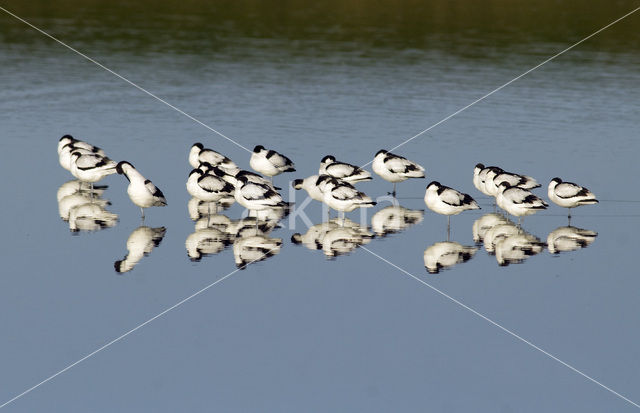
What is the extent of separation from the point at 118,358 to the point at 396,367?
370 cm

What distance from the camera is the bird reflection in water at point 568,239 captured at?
20.4 meters

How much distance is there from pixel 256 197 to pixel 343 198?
5.75 feet

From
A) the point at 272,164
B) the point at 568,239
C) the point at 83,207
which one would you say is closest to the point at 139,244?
the point at 83,207

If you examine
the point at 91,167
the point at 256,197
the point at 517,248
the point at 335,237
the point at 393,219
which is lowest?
the point at 393,219

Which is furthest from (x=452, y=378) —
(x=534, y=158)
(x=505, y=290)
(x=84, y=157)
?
(x=534, y=158)

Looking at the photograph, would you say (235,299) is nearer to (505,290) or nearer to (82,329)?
(82,329)

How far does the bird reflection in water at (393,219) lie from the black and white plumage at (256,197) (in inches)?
78.8

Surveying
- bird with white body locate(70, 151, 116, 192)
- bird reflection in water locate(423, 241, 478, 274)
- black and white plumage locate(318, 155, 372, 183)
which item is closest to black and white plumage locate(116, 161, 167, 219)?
bird with white body locate(70, 151, 116, 192)

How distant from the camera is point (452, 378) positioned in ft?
46.0

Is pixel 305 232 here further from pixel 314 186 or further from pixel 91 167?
pixel 91 167

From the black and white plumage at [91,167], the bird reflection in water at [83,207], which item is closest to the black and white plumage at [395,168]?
the black and white plumage at [91,167]

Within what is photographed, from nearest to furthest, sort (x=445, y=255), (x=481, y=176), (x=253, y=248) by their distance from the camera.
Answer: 1. (x=445, y=255)
2. (x=253, y=248)
3. (x=481, y=176)

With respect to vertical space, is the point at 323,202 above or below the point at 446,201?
below

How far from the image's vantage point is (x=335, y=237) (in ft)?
69.0
